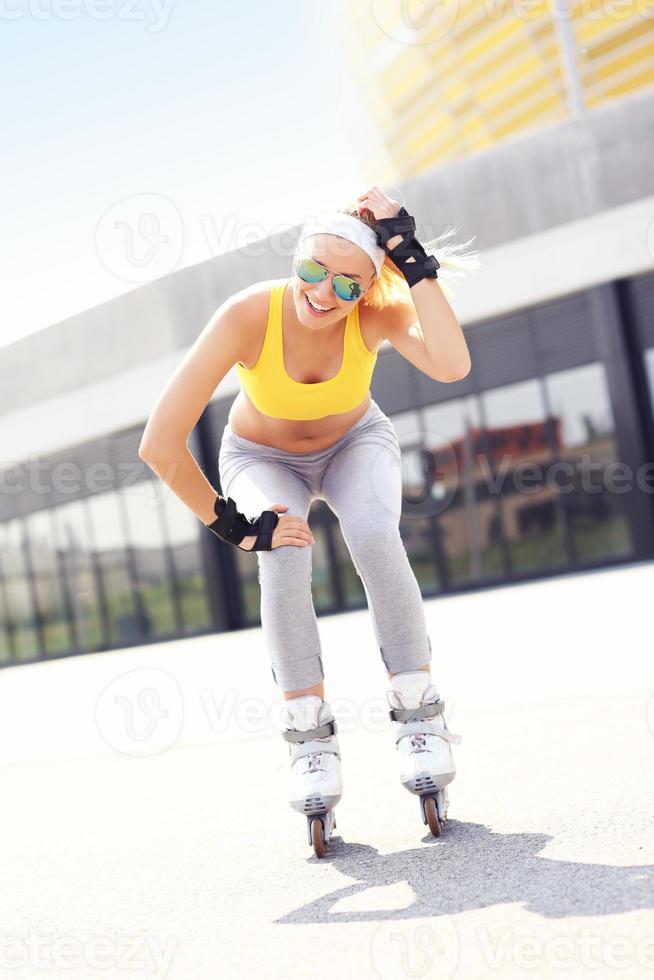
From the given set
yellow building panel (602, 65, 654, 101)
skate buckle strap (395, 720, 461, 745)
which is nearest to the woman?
skate buckle strap (395, 720, 461, 745)

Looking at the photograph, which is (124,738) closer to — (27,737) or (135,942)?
(27,737)

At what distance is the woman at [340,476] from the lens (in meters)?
2.55

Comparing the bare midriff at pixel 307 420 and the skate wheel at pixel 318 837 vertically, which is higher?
the bare midriff at pixel 307 420

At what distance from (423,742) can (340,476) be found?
0.78m

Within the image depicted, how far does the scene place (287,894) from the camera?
2.18m

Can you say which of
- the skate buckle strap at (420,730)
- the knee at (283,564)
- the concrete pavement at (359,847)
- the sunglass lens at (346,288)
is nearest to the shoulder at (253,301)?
the sunglass lens at (346,288)

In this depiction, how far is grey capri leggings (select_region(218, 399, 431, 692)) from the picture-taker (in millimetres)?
2574

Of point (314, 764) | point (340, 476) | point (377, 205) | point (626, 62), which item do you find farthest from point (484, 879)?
point (626, 62)

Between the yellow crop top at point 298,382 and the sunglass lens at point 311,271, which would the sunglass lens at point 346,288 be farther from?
the yellow crop top at point 298,382

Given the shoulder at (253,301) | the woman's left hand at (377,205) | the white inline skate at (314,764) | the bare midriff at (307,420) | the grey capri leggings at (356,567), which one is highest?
the woman's left hand at (377,205)

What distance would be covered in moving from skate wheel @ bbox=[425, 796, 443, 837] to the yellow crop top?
109 cm

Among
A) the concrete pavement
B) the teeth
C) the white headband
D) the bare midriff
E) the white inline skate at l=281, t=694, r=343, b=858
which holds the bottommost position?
the concrete pavement

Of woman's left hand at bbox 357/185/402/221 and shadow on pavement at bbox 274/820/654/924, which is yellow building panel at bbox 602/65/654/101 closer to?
woman's left hand at bbox 357/185/402/221

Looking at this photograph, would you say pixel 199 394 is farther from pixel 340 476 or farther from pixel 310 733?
pixel 310 733
